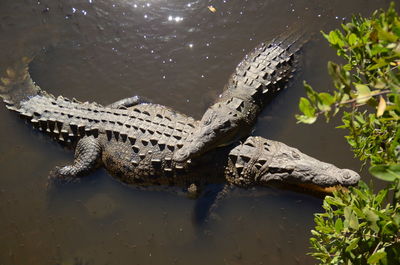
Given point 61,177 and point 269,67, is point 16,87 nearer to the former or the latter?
point 61,177

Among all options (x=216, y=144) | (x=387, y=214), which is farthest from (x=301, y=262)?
(x=387, y=214)

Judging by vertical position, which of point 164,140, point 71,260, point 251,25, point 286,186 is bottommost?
point 71,260

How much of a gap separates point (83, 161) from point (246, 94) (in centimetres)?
221

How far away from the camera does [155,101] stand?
18.2ft

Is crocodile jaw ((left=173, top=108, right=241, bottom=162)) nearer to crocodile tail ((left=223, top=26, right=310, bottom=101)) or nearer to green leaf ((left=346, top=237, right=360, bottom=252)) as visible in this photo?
crocodile tail ((left=223, top=26, right=310, bottom=101))

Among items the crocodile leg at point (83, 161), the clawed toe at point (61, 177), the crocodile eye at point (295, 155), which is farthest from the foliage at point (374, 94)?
the clawed toe at point (61, 177)

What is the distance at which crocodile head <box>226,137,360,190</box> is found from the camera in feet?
15.0

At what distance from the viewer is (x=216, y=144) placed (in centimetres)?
481

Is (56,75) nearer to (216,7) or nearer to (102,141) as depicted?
(102,141)

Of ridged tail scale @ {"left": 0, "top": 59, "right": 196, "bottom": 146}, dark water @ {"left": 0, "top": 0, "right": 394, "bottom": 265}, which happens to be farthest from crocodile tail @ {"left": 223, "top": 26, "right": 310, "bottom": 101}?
ridged tail scale @ {"left": 0, "top": 59, "right": 196, "bottom": 146}

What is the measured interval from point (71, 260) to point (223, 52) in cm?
334

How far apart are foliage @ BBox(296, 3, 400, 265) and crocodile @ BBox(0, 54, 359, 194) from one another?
6.86ft

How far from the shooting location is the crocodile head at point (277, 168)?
4.57 metres

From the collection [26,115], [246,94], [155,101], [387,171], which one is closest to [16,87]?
[26,115]
